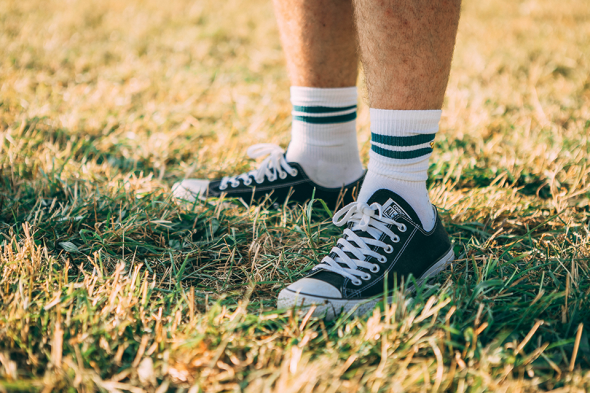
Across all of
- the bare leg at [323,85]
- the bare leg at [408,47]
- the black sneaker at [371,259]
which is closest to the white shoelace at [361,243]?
the black sneaker at [371,259]

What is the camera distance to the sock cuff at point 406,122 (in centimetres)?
115

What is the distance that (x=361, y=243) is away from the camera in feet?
3.79

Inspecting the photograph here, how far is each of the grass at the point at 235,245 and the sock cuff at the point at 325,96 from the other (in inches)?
14.6

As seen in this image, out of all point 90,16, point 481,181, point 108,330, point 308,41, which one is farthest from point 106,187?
point 90,16

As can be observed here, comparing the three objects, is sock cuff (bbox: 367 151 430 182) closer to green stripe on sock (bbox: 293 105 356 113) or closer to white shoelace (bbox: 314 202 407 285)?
white shoelace (bbox: 314 202 407 285)

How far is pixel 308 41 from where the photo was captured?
4.92ft

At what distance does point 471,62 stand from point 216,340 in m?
3.12

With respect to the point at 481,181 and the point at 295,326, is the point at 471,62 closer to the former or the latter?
the point at 481,181

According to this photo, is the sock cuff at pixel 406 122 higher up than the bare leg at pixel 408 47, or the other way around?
the bare leg at pixel 408 47

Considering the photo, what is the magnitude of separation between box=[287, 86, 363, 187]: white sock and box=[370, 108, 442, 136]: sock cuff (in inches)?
15.0

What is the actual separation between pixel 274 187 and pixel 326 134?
0.27 meters

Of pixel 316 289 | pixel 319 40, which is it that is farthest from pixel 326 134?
pixel 316 289

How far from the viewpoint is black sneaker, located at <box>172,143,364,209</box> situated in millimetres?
1572

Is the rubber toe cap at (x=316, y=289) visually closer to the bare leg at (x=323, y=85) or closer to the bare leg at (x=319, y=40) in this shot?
the bare leg at (x=323, y=85)
